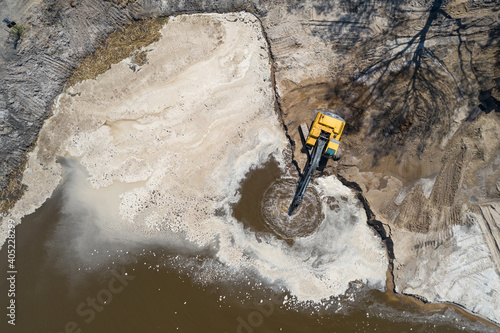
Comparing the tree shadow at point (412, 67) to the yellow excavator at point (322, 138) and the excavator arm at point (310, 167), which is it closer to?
the yellow excavator at point (322, 138)

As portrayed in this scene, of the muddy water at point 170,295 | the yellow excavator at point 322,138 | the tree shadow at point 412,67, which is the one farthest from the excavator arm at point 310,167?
the tree shadow at point 412,67

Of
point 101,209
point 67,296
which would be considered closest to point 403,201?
point 101,209

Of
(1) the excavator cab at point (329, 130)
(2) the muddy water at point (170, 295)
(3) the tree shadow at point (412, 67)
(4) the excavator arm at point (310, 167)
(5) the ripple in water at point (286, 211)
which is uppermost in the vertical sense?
(3) the tree shadow at point (412, 67)

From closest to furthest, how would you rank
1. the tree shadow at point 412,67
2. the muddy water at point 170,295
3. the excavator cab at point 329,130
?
1. the excavator cab at point 329,130
2. the tree shadow at point 412,67
3. the muddy water at point 170,295

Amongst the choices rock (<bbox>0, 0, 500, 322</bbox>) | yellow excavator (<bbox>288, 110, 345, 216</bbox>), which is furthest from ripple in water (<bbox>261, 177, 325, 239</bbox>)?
rock (<bbox>0, 0, 500, 322</bbox>)

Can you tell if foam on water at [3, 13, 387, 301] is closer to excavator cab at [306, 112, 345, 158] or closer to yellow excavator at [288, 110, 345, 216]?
yellow excavator at [288, 110, 345, 216]

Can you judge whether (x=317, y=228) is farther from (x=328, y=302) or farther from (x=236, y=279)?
(x=236, y=279)

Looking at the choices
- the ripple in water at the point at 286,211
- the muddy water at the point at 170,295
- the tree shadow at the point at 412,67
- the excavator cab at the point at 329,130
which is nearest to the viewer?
the excavator cab at the point at 329,130
